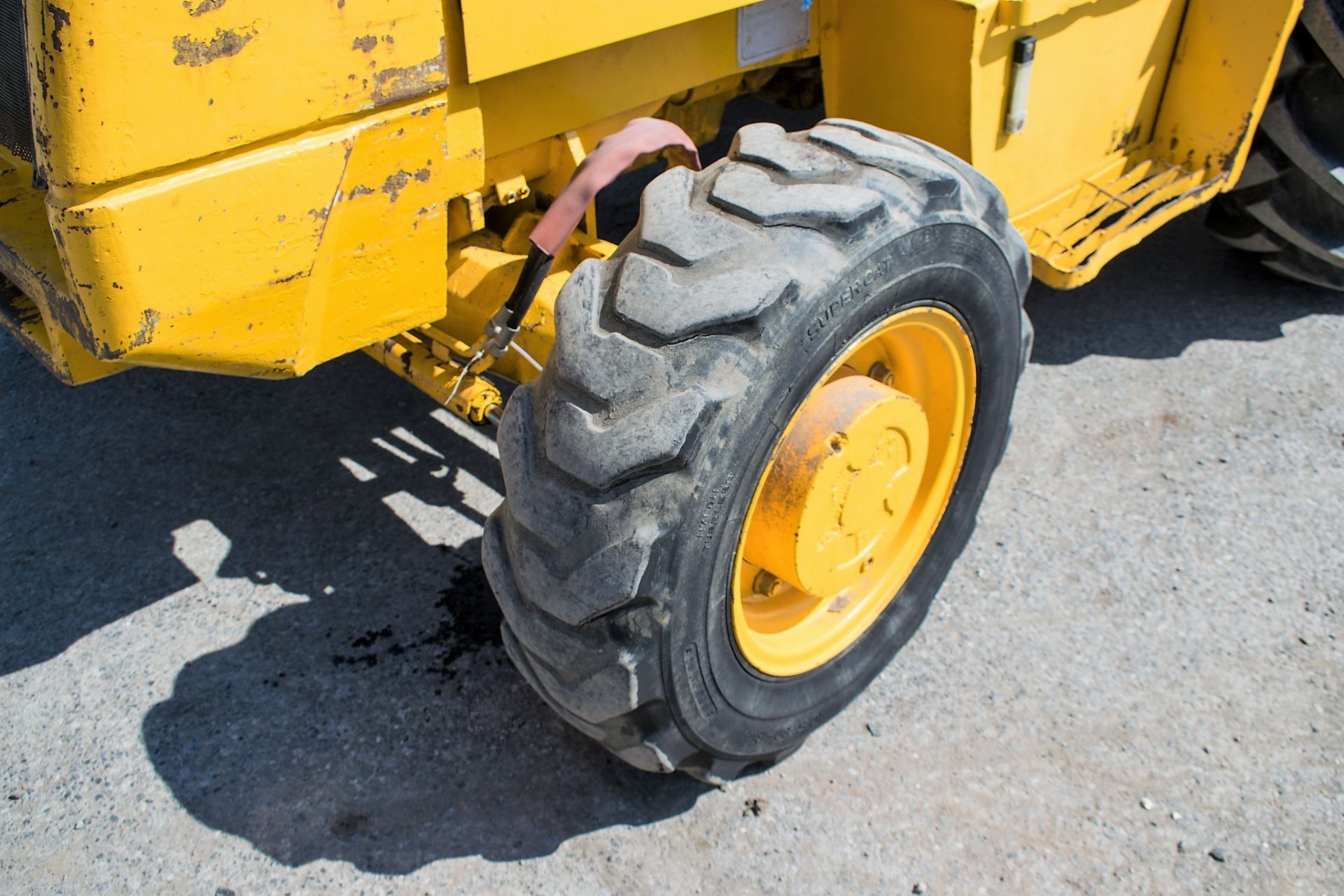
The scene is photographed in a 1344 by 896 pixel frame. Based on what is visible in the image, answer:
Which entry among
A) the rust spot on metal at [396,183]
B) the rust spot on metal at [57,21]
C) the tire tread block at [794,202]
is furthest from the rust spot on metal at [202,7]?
the tire tread block at [794,202]

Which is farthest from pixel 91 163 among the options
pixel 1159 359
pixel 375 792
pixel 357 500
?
pixel 1159 359

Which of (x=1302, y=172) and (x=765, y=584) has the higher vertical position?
(x=1302, y=172)

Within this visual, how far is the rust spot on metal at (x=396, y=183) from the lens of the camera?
1.71 meters

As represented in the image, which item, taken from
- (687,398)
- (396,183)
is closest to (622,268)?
(687,398)

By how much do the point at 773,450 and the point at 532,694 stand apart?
919 mm

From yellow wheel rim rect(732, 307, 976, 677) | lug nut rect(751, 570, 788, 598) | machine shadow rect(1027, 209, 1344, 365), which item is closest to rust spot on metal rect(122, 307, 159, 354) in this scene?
yellow wheel rim rect(732, 307, 976, 677)

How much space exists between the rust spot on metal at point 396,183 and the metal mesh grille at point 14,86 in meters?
0.47

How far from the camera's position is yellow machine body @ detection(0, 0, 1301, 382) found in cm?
143

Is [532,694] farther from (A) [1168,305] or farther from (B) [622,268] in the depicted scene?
(A) [1168,305]

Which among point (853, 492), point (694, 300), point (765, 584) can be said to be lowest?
point (765, 584)

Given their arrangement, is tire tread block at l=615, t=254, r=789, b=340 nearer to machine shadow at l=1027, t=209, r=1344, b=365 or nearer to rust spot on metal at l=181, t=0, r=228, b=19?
rust spot on metal at l=181, t=0, r=228, b=19

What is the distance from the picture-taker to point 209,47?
4.67 ft

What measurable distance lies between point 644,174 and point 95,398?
80.5 inches

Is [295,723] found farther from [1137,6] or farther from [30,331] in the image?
[1137,6]
